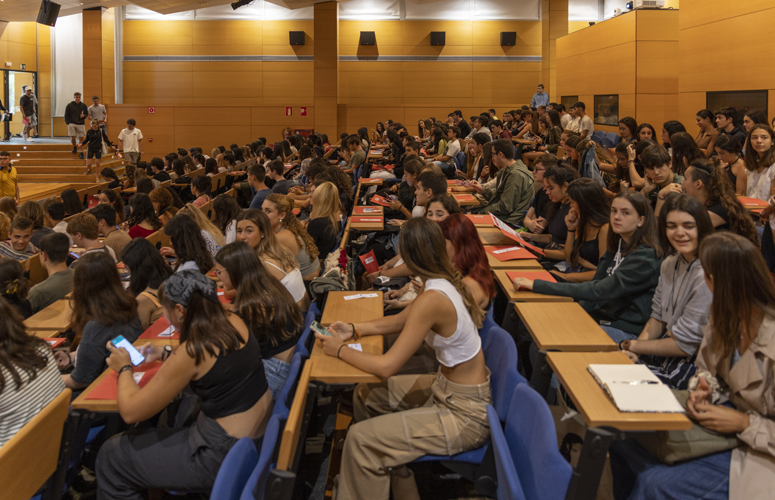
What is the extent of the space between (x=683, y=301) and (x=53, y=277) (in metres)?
3.74

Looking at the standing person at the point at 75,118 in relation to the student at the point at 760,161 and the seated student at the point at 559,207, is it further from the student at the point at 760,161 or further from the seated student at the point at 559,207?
the student at the point at 760,161

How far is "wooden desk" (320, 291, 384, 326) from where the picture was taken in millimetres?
3076

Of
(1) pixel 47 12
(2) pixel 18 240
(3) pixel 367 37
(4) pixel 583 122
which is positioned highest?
(3) pixel 367 37

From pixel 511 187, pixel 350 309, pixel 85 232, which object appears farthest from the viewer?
pixel 511 187

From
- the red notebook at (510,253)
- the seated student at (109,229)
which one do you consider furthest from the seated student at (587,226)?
the seated student at (109,229)

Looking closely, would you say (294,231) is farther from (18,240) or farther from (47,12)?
(47,12)

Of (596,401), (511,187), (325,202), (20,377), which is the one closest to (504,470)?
(596,401)

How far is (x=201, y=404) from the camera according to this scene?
7.66ft

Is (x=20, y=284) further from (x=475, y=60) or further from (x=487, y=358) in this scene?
(x=475, y=60)

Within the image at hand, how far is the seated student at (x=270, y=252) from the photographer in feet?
12.0

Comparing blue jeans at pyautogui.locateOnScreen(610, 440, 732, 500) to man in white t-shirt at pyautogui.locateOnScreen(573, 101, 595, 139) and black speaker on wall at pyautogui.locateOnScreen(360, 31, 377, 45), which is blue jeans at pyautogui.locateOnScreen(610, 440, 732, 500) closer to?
man in white t-shirt at pyautogui.locateOnScreen(573, 101, 595, 139)

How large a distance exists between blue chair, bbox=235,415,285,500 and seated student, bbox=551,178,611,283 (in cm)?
225

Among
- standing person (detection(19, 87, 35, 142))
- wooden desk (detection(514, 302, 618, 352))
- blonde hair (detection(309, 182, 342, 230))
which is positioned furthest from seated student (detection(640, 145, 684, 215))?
standing person (detection(19, 87, 35, 142))

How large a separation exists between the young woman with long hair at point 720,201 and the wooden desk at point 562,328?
1400 mm
